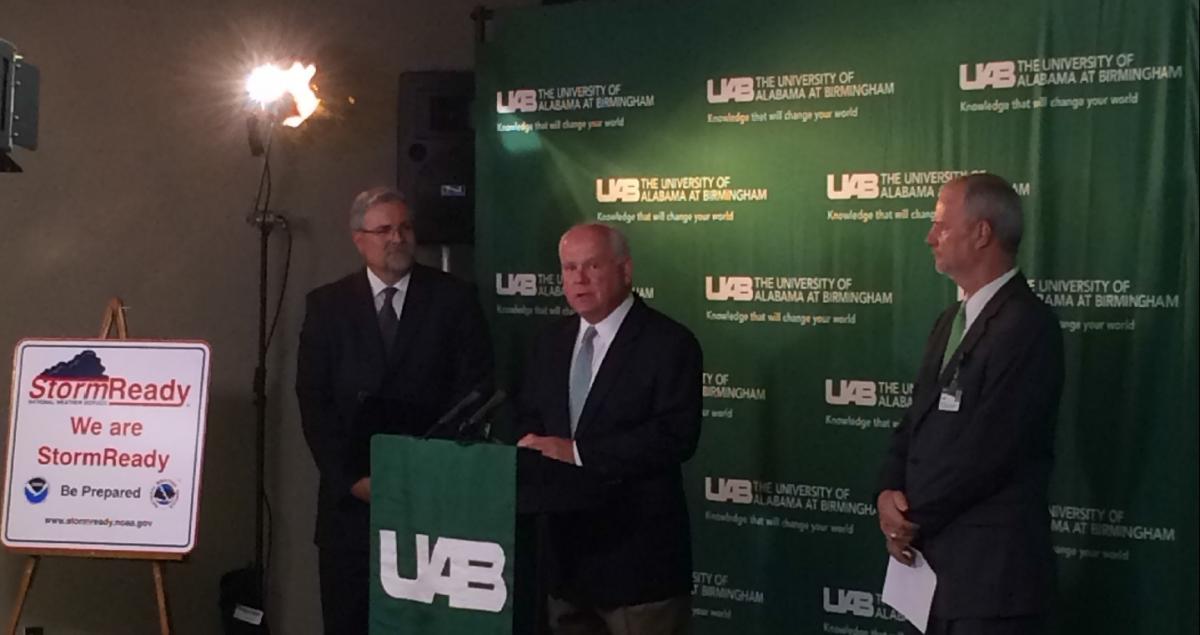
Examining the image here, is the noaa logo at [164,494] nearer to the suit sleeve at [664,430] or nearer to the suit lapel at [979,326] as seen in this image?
the suit sleeve at [664,430]

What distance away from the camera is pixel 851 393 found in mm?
3664

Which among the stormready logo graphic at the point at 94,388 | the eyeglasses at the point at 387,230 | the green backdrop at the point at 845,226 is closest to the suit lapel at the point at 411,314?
the eyeglasses at the point at 387,230

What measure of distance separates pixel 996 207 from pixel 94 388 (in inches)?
110

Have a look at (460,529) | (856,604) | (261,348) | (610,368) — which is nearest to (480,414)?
(460,529)

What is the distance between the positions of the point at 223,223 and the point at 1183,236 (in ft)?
10.8

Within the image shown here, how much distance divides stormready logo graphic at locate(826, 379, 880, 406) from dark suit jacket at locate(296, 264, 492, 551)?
104 centimetres

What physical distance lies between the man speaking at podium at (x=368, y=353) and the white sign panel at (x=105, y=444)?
51 cm

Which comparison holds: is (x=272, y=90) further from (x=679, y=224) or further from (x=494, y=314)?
(x=679, y=224)

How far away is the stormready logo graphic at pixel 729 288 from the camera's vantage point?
12.6 ft

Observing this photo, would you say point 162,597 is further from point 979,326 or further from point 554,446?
point 979,326

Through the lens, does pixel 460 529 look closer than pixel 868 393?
Yes

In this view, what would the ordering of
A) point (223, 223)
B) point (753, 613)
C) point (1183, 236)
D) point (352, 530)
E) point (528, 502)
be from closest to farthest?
point (528, 502) < point (1183, 236) < point (352, 530) < point (753, 613) < point (223, 223)

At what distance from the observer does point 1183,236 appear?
3.18m

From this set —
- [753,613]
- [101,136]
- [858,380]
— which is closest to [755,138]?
[858,380]
